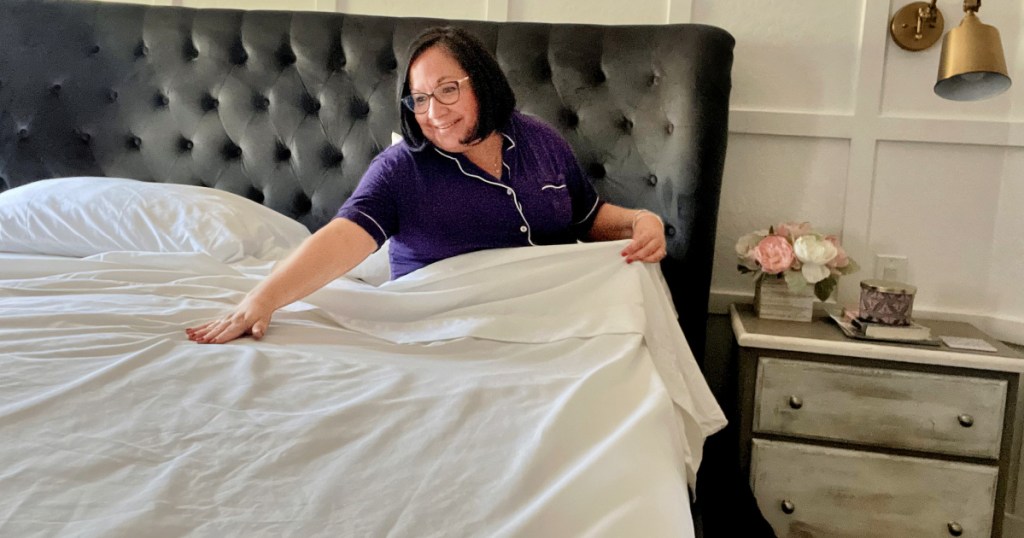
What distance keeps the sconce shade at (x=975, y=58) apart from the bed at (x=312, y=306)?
54cm

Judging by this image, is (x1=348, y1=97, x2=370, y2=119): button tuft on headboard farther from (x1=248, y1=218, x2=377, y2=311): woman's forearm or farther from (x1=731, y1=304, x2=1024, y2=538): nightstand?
(x1=731, y1=304, x2=1024, y2=538): nightstand

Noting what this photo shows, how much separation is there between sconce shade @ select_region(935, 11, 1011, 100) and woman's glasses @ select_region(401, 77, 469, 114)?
3.65 ft

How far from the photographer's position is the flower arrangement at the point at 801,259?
1820 mm

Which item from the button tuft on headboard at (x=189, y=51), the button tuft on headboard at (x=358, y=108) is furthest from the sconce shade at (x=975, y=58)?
the button tuft on headboard at (x=189, y=51)

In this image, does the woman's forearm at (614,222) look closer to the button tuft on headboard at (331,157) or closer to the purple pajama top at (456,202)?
the purple pajama top at (456,202)

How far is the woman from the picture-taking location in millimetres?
1549

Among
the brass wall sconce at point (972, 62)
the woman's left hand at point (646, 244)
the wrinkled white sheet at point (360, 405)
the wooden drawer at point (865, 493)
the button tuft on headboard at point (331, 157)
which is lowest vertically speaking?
the wooden drawer at point (865, 493)

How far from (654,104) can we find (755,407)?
0.87 metres

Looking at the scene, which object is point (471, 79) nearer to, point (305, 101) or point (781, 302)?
point (305, 101)

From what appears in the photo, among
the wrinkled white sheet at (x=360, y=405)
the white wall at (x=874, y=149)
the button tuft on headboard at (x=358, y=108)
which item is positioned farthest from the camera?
the button tuft on headboard at (x=358, y=108)

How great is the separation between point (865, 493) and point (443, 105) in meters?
1.32

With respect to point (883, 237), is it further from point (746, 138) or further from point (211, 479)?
point (211, 479)

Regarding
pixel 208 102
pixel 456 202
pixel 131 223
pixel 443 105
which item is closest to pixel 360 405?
pixel 456 202

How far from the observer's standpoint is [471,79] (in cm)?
159
